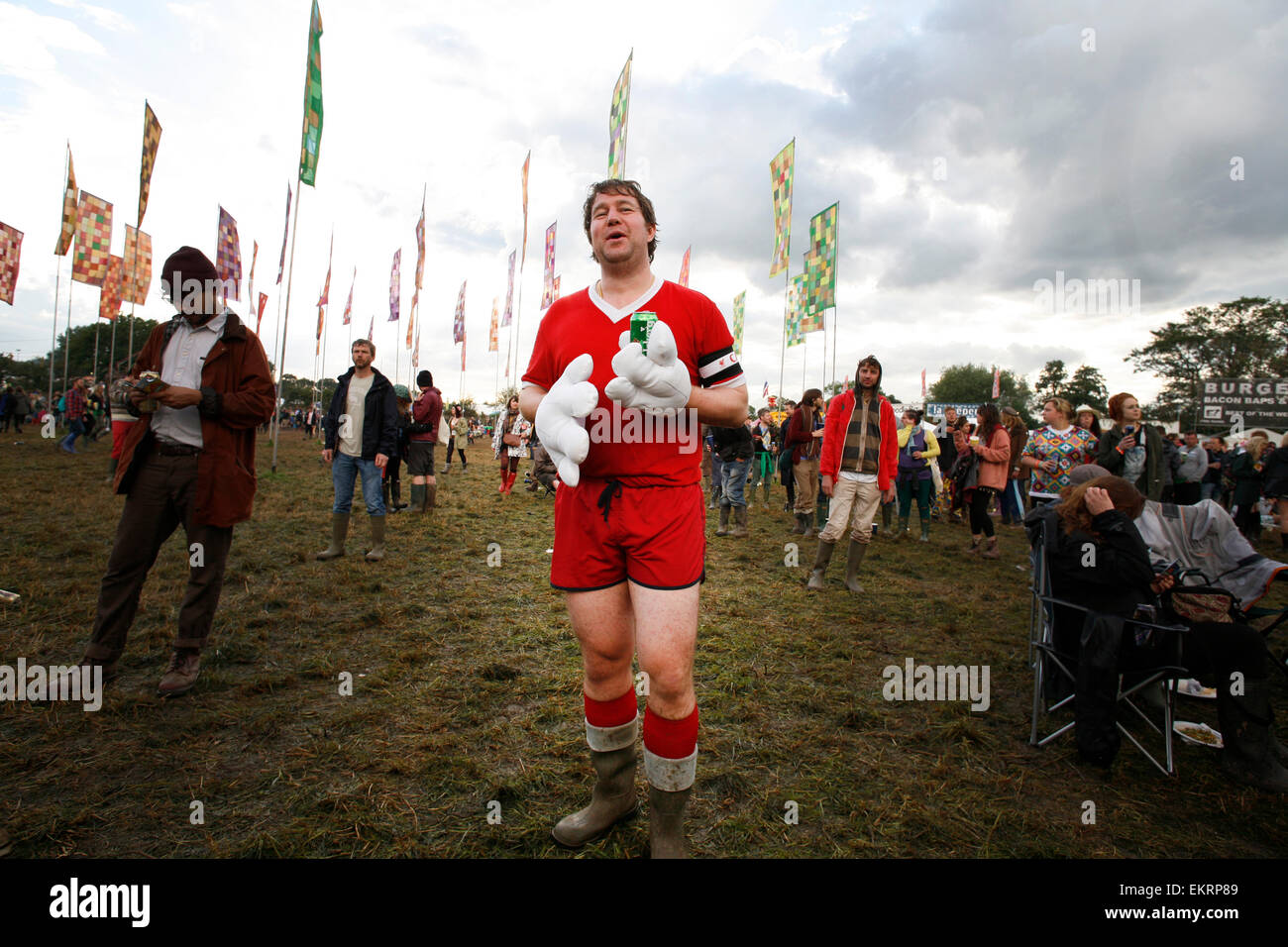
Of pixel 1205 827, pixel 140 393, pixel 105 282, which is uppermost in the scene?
pixel 105 282

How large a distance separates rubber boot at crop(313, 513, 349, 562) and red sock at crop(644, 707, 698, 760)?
5.25 meters

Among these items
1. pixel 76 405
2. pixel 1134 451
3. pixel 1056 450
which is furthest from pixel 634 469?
pixel 76 405

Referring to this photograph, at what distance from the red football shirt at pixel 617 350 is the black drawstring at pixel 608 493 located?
0.9 inches

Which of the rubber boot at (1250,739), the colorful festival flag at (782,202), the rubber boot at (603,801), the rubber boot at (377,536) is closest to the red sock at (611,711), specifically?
the rubber boot at (603,801)

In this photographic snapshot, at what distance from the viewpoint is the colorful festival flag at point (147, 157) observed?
41.4 ft

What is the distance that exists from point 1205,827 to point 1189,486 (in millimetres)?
9381

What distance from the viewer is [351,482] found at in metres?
6.08

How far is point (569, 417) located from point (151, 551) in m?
2.76

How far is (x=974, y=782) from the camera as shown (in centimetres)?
265

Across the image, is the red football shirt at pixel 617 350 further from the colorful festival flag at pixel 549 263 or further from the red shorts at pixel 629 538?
the colorful festival flag at pixel 549 263

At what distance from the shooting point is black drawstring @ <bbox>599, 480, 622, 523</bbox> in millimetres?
1833

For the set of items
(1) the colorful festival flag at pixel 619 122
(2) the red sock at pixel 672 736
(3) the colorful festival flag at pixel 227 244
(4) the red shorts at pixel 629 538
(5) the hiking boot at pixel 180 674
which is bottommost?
(5) the hiking boot at pixel 180 674
